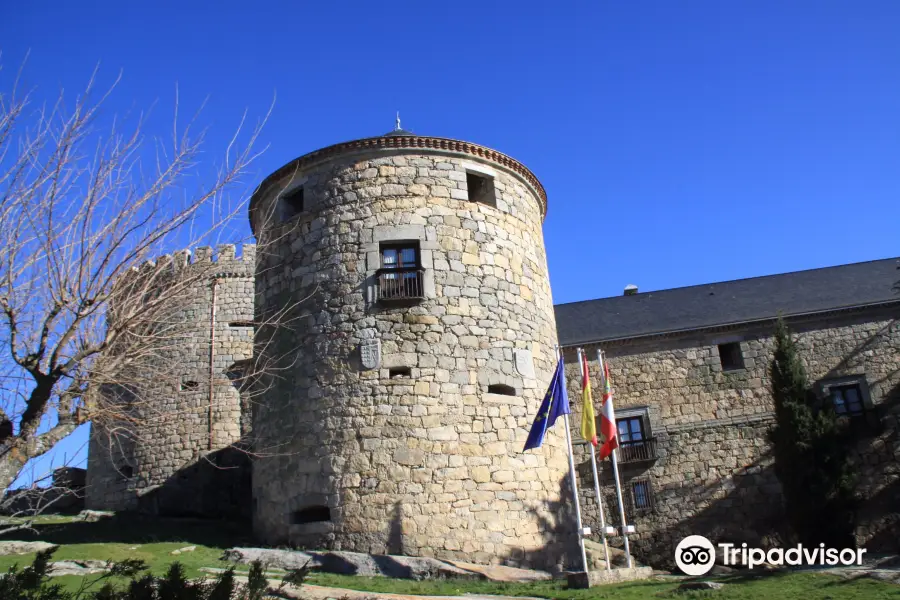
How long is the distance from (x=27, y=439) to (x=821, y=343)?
63.6ft

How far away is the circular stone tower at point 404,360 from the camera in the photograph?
36.2ft

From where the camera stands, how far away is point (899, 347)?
774 inches

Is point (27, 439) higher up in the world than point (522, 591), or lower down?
higher up

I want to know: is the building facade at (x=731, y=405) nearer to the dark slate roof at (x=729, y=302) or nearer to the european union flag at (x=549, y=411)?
the dark slate roof at (x=729, y=302)

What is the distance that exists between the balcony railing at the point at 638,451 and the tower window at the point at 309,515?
10303 mm

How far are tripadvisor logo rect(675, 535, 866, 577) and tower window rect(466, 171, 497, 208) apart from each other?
731 centimetres

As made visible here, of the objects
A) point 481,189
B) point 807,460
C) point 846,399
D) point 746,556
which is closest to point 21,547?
point 481,189

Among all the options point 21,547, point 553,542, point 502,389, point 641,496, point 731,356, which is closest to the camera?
point 21,547

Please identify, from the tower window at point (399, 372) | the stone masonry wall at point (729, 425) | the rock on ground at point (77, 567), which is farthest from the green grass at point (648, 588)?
the stone masonry wall at point (729, 425)

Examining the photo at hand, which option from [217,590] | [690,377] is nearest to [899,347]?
[690,377]

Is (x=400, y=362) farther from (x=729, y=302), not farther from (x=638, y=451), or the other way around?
(x=729, y=302)

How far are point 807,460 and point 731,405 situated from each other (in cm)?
325

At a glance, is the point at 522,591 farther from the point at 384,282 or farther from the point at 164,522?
the point at 164,522

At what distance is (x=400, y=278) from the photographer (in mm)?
12016
